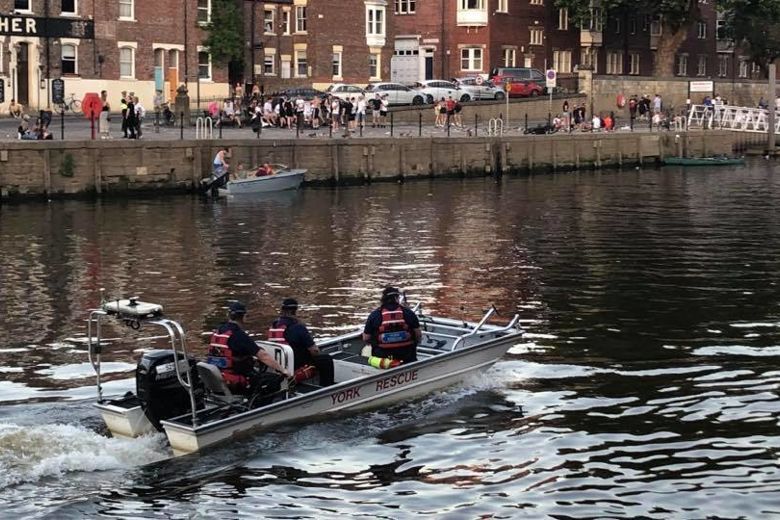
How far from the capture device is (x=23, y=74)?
69938 millimetres

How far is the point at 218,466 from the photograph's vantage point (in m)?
16.9

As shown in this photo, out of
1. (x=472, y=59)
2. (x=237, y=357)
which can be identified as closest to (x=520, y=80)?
(x=472, y=59)

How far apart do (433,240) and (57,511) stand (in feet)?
82.7

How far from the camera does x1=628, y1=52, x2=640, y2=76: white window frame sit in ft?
342

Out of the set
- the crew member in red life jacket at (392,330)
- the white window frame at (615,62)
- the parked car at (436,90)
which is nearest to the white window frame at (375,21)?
the parked car at (436,90)

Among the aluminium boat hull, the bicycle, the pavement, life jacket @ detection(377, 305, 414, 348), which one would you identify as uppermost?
the bicycle

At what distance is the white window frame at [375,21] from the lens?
9031cm

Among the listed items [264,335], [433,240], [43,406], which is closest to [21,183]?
[433,240]

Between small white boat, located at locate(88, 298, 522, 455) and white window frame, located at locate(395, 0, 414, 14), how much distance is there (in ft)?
246

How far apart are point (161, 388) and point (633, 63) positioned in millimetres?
91252

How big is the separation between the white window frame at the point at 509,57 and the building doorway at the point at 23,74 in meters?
34.6

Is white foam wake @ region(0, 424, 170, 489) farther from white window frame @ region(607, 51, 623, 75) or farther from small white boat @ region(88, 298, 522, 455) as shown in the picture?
white window frame @ region(607, 51, 623, 75)

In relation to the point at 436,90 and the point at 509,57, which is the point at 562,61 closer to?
the point at 509,57

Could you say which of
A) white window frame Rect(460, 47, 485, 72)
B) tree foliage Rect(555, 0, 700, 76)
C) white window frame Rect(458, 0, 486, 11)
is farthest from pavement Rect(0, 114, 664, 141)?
tree foliage Rect(555, 0, 700, 76)
